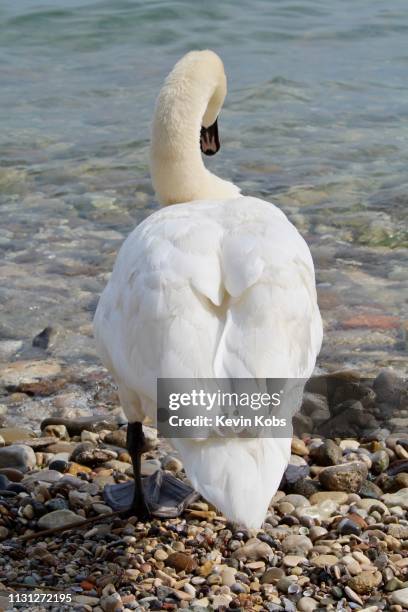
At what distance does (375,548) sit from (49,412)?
2354 millimetres

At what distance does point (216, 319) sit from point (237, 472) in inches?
20.6

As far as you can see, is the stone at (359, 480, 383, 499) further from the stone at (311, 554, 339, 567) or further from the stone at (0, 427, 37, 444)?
the stone at (0, 427, 37, 444)

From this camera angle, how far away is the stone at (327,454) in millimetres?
4707

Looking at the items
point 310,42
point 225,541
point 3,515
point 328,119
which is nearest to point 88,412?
point 3,515

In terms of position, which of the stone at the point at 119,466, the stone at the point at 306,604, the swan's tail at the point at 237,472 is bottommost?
the stone at the point at 119,466

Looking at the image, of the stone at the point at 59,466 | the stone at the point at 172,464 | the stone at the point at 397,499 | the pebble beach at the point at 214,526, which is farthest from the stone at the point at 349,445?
the stone at the point at 59,466

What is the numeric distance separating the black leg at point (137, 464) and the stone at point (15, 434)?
92cm

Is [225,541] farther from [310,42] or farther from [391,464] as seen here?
[310,42]

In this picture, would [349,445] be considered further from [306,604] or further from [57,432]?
[306,604]

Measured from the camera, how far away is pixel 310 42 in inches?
639

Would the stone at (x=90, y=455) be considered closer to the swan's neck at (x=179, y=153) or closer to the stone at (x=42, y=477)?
the stone at (x=42, y=477)

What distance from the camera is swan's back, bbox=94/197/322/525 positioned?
3.22 metres

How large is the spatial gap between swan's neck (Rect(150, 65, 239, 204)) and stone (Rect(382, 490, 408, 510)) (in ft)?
5.59

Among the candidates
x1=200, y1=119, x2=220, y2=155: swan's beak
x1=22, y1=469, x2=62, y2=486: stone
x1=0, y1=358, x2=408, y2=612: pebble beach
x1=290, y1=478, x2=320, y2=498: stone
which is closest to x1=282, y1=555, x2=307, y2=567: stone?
x1=0, y1=358, x2=408, y2=612: pebble beach
